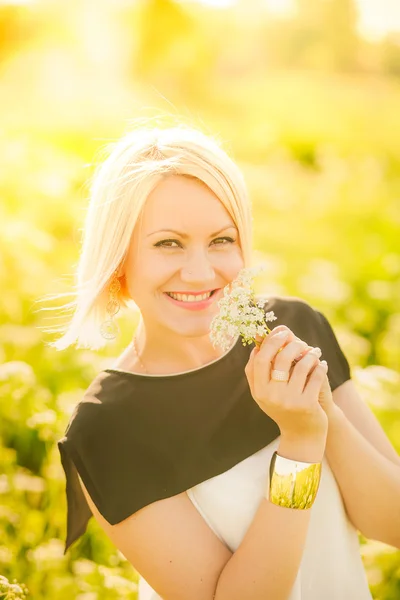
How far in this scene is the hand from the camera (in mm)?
1573

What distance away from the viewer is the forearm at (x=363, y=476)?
6.43 ft

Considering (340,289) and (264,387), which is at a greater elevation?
(340,289)

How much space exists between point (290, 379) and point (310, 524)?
23.5 inches

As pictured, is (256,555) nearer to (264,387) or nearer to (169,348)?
(264,387)

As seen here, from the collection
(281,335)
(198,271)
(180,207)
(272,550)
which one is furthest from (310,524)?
(180,207)

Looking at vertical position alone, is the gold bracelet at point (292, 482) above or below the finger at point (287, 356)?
below

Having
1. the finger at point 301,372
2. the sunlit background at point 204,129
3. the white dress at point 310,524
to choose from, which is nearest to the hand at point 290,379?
the finger at point 301,372

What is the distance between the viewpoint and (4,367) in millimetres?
3160

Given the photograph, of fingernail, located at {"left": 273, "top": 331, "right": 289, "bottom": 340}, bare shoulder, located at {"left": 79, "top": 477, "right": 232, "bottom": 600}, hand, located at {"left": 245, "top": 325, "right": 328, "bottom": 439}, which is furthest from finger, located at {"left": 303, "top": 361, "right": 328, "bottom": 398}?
bare shoulder, located at {"left": 79, "top": 477, "right": 232, "bottom": 600}

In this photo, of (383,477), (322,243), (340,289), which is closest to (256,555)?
(383,477)

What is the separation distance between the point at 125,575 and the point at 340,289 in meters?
2.76

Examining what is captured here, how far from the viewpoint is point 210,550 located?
1.79 metres

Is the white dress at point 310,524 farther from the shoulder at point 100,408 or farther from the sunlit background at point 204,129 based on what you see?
the sunlit background at point 204,129

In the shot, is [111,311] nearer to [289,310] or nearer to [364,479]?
[289,310]
